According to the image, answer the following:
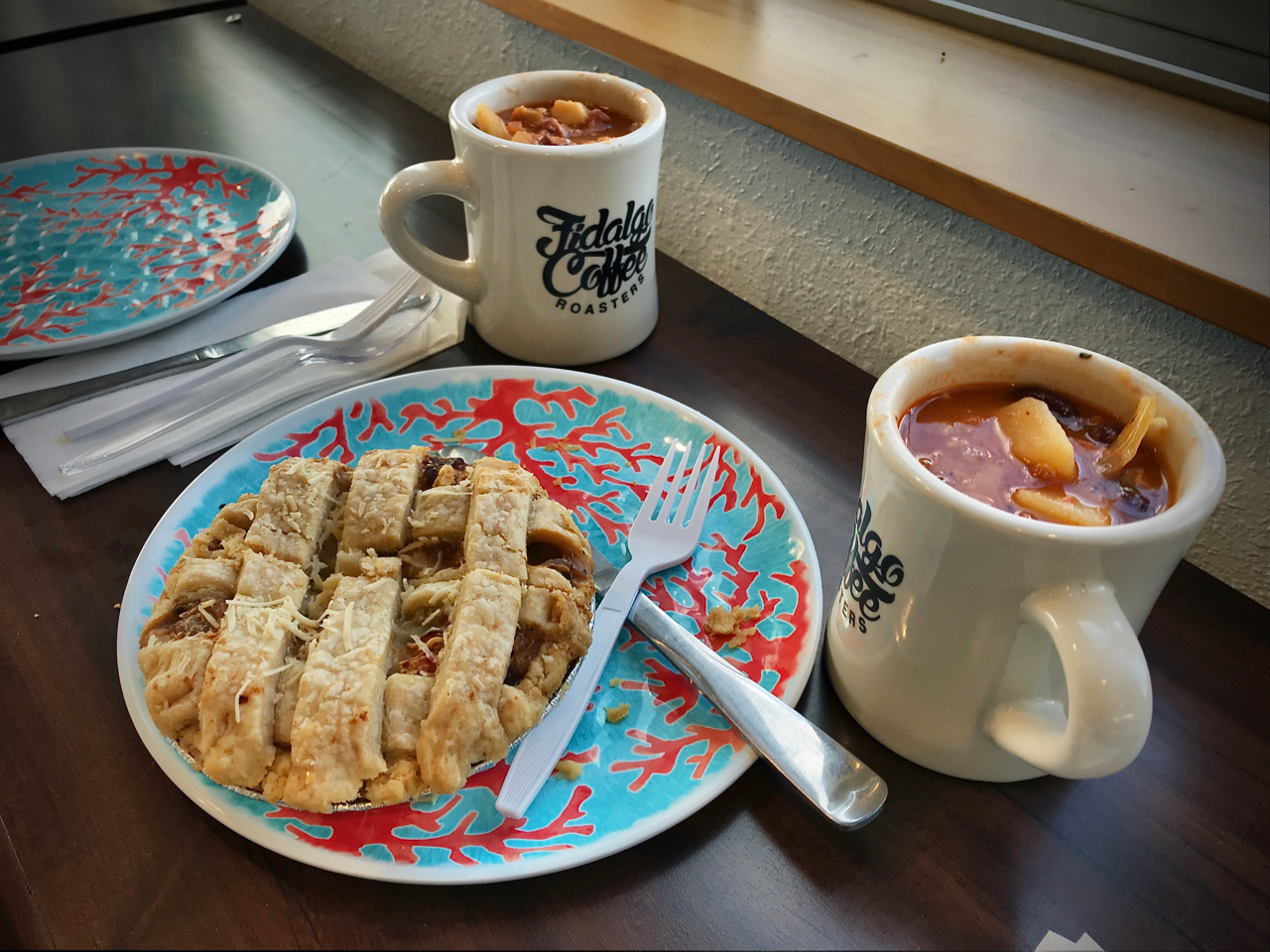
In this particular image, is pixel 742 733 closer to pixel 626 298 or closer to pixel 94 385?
pixel 626 298

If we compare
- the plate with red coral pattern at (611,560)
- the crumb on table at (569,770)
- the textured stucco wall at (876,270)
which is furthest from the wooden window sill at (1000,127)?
the crumb on table at (569,770)

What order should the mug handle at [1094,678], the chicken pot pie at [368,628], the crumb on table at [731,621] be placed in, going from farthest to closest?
1. the crumb on table at [731,621]
2. the chicken pot pie at [368,628]
3. the mug handle at [1094,678]

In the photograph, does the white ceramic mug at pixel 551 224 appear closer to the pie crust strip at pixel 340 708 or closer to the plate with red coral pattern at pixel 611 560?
the plate with red coral pattern at pixel 611 560

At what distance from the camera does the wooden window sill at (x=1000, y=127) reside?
65 centimetres

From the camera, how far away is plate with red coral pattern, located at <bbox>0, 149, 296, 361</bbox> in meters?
0.92

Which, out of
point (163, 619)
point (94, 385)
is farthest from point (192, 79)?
point (163, 619)

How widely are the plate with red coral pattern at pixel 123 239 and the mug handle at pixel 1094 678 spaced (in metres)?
0.87

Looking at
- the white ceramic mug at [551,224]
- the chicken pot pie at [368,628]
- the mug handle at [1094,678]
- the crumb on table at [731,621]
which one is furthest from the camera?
the white ceramic mug at [551,224]

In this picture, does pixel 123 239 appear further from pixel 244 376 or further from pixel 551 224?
pixel 551 224

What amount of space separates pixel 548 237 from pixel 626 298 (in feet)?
0.36

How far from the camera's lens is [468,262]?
88 cm

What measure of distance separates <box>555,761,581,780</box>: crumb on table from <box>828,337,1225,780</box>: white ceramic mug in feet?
0.61

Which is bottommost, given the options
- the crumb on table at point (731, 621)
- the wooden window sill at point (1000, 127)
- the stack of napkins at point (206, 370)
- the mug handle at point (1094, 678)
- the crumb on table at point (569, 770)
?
the stack of napkins at point (206, 370)

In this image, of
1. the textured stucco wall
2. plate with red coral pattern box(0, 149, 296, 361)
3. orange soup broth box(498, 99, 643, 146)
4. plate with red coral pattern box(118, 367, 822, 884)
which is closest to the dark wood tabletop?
plate with red coral pattern box(118, 367, 822, 884)
